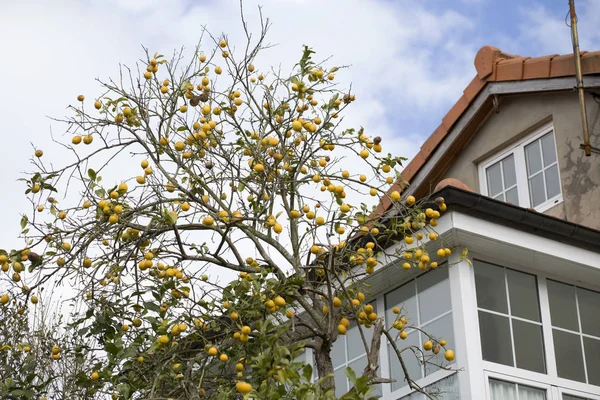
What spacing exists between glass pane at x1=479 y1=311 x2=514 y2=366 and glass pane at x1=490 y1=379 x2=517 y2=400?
8.1 inches

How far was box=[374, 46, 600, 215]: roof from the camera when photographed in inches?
447

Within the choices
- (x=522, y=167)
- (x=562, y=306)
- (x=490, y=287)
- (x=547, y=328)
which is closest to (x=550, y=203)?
(x=522, y=167)

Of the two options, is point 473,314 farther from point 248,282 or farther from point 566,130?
point 566,130

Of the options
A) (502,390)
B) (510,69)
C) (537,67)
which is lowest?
(502,390)

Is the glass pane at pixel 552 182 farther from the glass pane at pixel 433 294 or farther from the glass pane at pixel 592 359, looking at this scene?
the glass pane at pixel 433 294

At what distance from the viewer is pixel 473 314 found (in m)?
8.23

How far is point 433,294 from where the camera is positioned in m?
8.66

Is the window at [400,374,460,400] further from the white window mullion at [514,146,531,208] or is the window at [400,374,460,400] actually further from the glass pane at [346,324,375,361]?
the white window mullion at [514,146,531,208]

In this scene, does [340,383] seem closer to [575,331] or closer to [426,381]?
[426,381]

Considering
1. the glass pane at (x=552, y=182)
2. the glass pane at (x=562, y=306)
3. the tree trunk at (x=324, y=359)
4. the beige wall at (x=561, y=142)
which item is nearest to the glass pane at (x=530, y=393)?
the glass pane at (x=562, y=306)

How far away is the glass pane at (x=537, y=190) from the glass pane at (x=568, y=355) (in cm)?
314

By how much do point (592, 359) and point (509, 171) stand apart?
13.0 ft

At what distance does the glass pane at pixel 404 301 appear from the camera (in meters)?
8.84

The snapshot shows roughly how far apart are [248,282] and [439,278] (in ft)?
10.8
